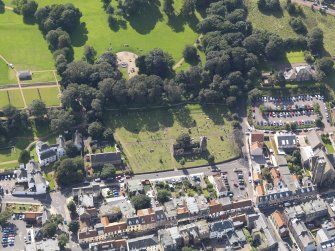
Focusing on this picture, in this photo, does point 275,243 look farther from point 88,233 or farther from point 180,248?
point 88,233

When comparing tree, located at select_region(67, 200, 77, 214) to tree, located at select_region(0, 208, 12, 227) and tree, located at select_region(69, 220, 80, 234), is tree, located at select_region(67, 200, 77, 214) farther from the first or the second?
tree, located at select_region(0, 208, 12, 227)

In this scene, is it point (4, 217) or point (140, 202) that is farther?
point (140, 202)

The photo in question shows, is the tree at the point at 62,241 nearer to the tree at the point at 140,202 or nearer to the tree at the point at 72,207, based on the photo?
the tree at the point at 72,207

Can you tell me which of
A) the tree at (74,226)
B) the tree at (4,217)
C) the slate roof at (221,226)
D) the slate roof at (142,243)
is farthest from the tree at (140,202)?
the tree at (4,217)

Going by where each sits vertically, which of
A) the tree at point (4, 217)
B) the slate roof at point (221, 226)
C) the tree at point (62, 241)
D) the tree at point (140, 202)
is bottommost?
the tree at point (4, 217)

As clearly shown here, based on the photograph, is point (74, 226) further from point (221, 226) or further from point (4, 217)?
point (221, 226)

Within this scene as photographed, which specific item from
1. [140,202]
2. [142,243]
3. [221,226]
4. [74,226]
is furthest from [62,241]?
[221,226]

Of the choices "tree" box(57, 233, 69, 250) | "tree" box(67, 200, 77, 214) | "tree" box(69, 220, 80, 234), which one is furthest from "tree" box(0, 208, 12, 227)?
"tree" box(69, 220, 80, 234)

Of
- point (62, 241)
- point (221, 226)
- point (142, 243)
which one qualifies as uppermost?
point (221, 226)
